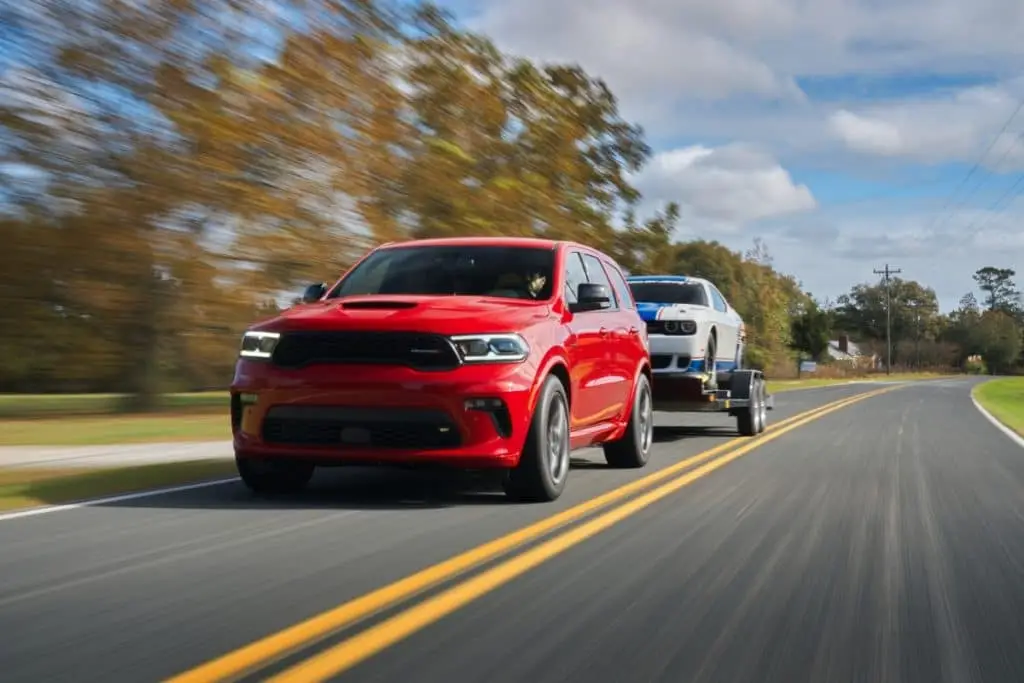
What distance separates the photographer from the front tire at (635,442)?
36.8 feet

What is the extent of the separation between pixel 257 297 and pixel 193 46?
14.3 feet

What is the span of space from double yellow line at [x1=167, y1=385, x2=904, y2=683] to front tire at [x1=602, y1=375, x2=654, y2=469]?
2.29 m

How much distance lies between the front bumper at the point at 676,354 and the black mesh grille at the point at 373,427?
7176 mm

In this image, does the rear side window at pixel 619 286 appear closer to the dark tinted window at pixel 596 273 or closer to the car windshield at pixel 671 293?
the dark tinted window at pixel 596 273

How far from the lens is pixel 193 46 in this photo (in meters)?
→ 18.9

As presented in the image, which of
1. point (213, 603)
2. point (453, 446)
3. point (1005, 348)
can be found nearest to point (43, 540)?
point (213, 603)

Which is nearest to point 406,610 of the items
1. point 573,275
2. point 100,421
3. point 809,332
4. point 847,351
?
point 573,275

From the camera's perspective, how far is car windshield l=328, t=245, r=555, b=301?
9.44 m

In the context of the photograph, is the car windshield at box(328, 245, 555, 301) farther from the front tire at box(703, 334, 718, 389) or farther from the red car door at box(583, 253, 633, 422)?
the front tire at box(703, 334, 718, 389)

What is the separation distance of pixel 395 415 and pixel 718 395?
8315 mm

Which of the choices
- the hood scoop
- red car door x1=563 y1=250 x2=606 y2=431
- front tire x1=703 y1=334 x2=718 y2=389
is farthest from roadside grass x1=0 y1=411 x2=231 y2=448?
the hood scoop

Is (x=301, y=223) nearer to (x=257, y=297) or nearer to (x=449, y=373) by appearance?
(x=257, y=297)

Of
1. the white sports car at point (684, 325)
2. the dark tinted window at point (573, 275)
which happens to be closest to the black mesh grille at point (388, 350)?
the dark tinted window at point (573, 275)

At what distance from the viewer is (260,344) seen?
8.23 m
